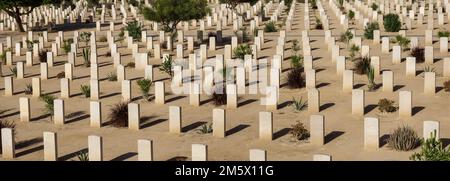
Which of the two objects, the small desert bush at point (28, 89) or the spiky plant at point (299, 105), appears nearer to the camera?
the spiky plant at point (299, 105)

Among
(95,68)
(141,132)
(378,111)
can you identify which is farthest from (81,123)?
(378,111)

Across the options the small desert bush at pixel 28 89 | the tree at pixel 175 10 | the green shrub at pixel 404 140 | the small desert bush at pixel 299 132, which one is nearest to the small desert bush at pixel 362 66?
the small desert bush at pixel 299 132

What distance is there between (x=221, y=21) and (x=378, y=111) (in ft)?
79.3

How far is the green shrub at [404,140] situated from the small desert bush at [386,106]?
330 centimetres

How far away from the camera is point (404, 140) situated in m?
14.7

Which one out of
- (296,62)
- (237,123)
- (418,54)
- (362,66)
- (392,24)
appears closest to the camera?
(237,123)

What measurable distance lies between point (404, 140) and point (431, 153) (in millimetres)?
1625

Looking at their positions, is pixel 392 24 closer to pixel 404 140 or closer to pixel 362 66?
pixel 362 66

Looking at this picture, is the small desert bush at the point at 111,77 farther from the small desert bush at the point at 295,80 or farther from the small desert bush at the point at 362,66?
the small desert bush at the point at 362,66

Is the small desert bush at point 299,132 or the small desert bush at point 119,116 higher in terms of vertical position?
the small desert bush at point 119,116

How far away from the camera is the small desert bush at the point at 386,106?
18344 millimetres

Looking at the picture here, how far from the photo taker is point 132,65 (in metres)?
27.4

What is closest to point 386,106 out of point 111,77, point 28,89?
point 111,77

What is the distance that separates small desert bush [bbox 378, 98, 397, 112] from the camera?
18.3 meters
